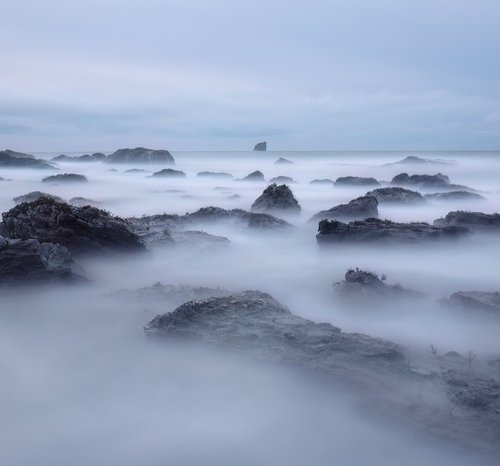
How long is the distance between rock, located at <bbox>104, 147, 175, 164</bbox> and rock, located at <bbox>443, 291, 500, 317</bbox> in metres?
60.6

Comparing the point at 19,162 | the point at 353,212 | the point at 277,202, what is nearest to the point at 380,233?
the point at 353,212

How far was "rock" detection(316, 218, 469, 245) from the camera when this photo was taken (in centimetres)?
1158

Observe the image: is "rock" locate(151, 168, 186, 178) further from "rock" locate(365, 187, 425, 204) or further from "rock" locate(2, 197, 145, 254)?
"rock" locate(2, 197, 145, 254)

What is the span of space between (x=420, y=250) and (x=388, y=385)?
7.23 metres

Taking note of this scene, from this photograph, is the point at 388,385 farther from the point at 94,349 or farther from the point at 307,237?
the point at 307,237

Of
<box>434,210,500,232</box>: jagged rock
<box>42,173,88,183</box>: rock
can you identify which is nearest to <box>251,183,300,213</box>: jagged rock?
<box>434,210,500,232</box>: jagged rock

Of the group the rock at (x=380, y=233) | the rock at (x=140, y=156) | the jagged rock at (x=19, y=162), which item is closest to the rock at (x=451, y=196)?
the rock at (x=380, y=233)

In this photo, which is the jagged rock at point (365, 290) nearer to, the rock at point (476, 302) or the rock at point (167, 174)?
the rock at point (476, 302)

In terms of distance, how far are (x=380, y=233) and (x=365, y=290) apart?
444cm

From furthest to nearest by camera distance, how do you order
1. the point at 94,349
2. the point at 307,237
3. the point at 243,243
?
the point at 307,237 → the point at 243,243 → the point at 94,349

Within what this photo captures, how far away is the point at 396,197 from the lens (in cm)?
1991

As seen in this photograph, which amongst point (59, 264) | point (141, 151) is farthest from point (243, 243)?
point (141, 151)

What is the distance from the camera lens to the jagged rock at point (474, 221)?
13038mm

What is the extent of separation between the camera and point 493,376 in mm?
5031
